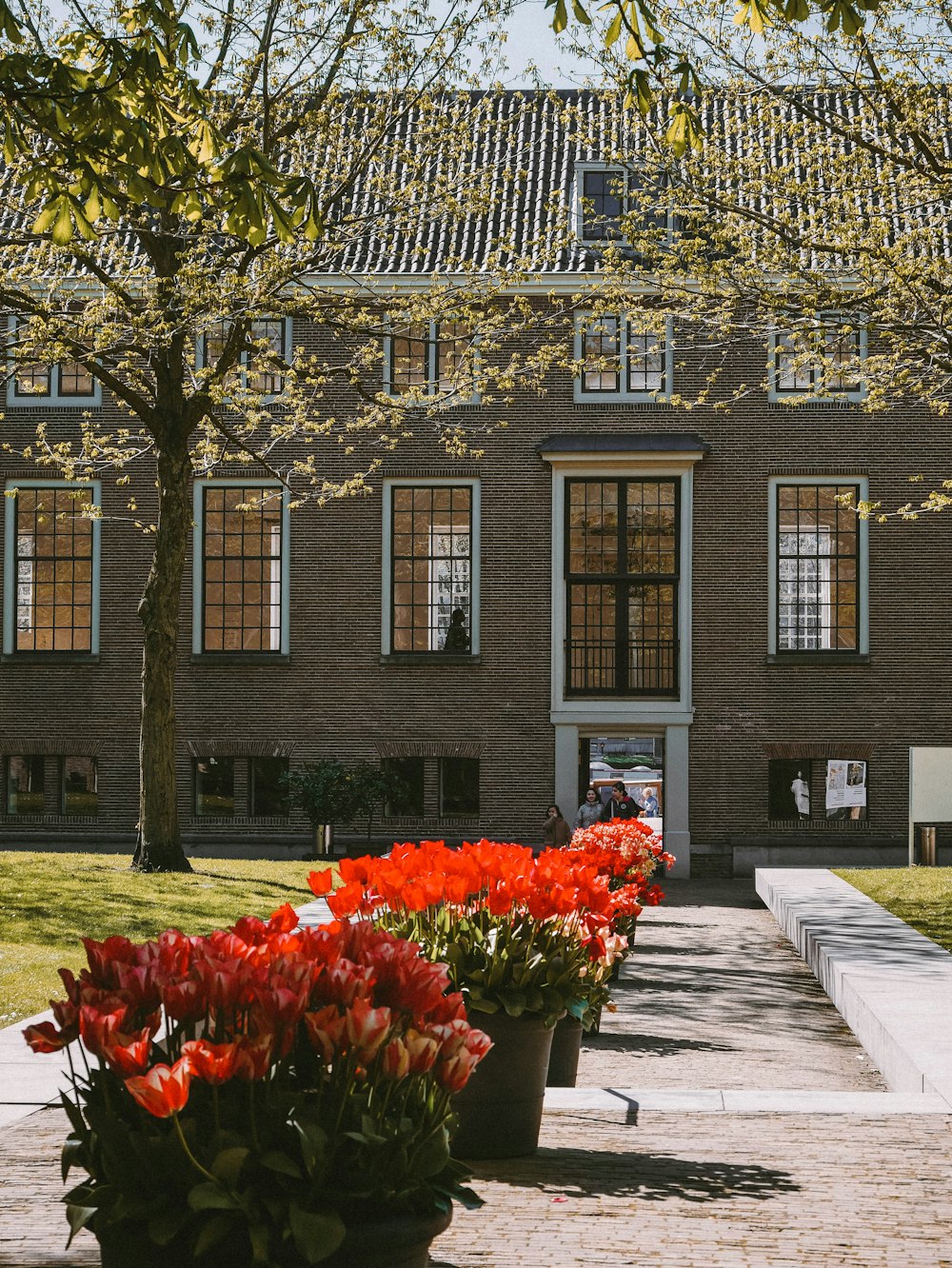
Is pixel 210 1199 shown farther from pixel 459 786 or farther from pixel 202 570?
pixel 202 570

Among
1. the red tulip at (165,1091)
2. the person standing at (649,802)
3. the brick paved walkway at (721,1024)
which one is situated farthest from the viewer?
the person standing at (649,802)

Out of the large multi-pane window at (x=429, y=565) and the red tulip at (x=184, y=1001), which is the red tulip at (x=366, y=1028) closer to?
the red tulip at (x=184, y=1001)

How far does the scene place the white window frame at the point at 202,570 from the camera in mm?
30422

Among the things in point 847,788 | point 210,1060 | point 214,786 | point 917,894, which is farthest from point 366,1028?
point 214,786

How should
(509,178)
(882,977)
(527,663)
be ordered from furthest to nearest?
1. (527,663)
2. (509,178)
3. (882,977)

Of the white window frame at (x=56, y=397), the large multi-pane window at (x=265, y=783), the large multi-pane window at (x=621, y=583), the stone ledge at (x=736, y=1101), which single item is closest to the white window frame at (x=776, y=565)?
the large multi-pane window at (x=621, y=583)

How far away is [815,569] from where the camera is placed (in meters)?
30.2

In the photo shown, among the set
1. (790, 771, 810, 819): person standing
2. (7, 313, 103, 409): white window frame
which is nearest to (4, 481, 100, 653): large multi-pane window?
(7, 313, 103, 409): white window frame

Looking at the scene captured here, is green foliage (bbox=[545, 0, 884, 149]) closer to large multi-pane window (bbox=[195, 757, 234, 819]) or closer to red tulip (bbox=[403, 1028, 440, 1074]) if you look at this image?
red tulip (bbox=[403, 1028, 440, 1074])

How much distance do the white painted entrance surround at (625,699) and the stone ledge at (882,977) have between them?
9.40 meters

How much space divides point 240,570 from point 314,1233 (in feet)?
91.2

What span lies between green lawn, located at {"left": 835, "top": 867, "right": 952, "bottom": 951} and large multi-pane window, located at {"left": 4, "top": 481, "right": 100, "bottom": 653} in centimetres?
1608

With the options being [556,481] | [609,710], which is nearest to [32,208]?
[556,481]

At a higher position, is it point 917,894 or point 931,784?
point 931,784
